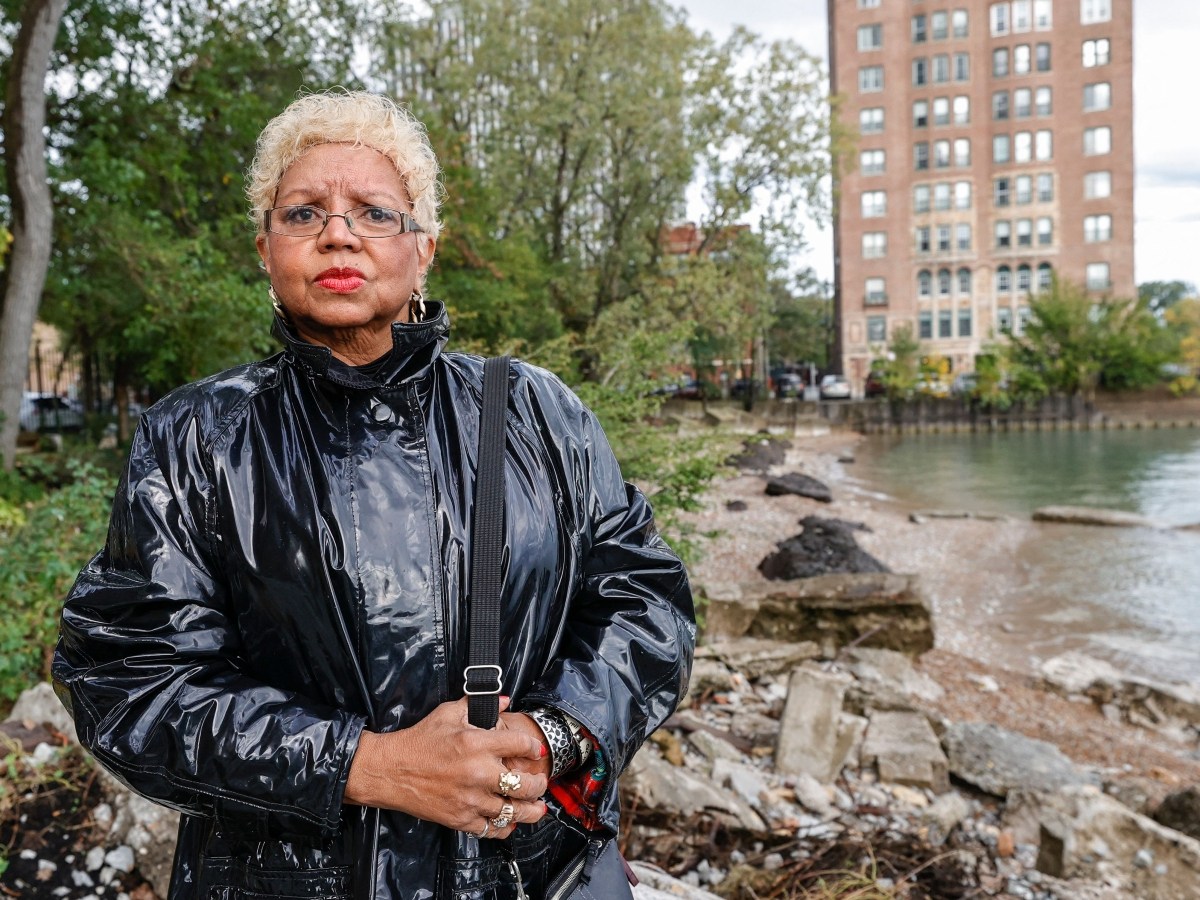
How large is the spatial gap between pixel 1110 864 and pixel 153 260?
1016 cm

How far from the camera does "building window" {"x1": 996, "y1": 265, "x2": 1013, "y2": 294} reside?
185ft

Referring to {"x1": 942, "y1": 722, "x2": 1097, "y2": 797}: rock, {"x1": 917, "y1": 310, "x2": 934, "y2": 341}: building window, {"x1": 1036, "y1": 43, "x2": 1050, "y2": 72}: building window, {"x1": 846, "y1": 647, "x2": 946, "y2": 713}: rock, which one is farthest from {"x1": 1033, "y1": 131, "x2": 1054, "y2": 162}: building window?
{"x1": 942, "y1": 722, "x2": 1097, "y2": 797}: rock

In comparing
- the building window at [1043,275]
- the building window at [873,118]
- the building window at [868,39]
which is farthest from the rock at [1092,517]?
the building window at [868,39]

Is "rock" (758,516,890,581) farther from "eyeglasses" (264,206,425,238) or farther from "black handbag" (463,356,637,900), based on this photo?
"eyeglasses" (264,206,425,238)

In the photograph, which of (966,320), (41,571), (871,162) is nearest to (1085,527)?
(41,571)

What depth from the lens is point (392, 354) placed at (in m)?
1.57

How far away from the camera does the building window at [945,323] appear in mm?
56781

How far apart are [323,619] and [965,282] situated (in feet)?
198

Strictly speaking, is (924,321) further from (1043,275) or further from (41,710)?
(41,710)

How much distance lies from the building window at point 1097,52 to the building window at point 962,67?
6.35 m

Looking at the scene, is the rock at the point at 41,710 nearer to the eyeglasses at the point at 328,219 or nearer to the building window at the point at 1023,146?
the eyeglasses at the point at 328,219

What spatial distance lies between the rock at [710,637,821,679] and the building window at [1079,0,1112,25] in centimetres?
5970

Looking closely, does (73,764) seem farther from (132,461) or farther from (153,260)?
(153,260)

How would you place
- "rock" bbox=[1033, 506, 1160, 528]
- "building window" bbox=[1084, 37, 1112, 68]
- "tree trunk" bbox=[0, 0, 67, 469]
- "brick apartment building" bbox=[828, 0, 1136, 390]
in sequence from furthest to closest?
"brick apartment building" bbox=[828, 0, 1136, 390] → "building window" bbox=[1084, 37, 1112, 68] → "rock" bbox=[1033, 506, 1160, 528] → "tree trunk" bbox=[0, 0, 67, 469]
